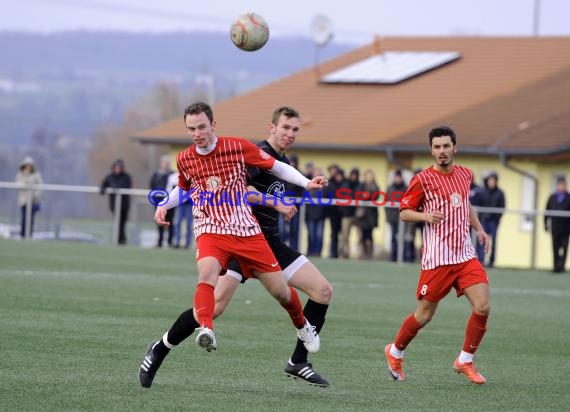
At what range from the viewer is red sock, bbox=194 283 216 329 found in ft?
28.0

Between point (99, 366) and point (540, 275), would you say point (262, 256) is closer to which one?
point (99, 366)

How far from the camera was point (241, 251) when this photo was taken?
29.3 ft

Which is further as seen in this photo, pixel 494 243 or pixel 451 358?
pixel 494 243

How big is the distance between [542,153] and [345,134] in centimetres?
752

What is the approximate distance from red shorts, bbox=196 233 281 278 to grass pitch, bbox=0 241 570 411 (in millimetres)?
805

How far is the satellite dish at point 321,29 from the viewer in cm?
3875

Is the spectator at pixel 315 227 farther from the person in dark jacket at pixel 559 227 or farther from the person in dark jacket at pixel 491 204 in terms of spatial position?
the person in dark jacket at pixel 559 227

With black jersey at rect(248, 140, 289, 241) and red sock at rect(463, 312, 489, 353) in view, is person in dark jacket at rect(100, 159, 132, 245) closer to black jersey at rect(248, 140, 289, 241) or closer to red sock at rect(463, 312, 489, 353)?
black jersey at rect(248, 140, 289, 241)

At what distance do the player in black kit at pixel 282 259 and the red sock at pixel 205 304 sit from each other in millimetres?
521

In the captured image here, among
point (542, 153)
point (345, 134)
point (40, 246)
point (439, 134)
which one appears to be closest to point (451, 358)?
point (439, 134)

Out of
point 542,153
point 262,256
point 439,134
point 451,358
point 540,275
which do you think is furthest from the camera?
point 542,153

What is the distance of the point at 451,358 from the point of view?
11.1 m

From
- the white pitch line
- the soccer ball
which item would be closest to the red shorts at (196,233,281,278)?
the soccer ball

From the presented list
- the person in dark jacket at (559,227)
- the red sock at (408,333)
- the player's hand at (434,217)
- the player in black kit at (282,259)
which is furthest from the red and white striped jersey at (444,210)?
the person in dark jacket at (559,227)
